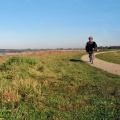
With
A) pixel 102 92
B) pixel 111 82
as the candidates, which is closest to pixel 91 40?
pixel 111 82

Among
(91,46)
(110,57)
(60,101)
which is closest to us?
(60,101)

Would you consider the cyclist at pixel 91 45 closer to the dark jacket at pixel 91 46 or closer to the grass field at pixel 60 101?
the dark jacket at pixel 91 46

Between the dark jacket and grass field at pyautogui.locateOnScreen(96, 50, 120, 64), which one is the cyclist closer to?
the dark jacket

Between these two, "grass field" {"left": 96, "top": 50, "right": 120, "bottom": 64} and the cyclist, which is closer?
the cyclist

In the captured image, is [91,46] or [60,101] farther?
[91,46]

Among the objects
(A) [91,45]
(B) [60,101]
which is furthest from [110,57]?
(B) [60,101]

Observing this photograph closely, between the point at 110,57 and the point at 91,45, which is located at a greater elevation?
the point at 91,45

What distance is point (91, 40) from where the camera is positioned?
73.5 ft

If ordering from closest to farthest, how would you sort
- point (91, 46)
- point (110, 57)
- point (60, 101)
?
1. point (60, 101)
2. point (91, 46)
3. point (110, 57)

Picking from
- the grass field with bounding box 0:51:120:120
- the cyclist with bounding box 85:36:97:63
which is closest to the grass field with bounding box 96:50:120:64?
the cyclist with bounding box 85:36:97:63

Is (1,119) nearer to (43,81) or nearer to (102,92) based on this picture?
(102,92)

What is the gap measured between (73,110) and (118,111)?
113 centimetres

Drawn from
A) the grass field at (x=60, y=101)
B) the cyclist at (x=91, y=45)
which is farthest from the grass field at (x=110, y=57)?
the grass field at (x=60, y=101)

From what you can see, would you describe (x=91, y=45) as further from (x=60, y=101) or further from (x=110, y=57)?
(x=60, y=101)
